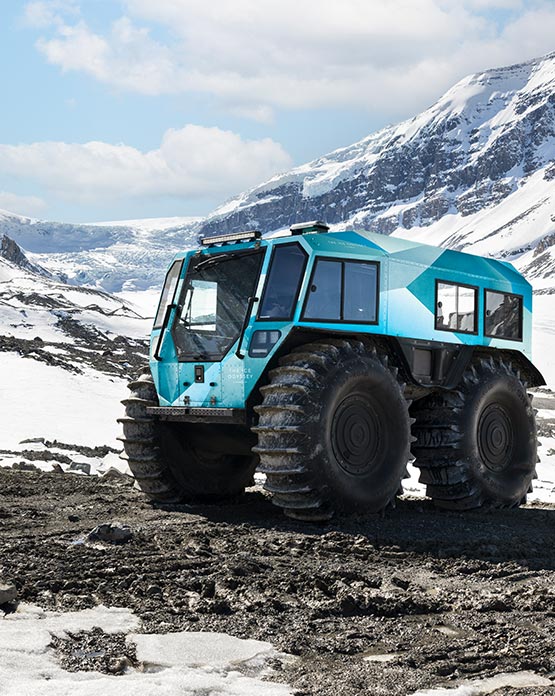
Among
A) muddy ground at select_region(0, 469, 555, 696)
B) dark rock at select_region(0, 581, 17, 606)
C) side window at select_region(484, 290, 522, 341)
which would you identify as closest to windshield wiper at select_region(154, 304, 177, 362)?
muddy ground at select_region(0, 469, 555, 696)

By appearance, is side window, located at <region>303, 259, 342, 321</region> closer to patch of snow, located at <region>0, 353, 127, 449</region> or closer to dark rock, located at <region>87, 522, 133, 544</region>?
dark rock, located at <region>87, 522, 133, 544</region>

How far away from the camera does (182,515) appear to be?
8.99 m

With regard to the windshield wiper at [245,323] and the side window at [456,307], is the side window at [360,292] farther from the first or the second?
the side window at [456,307]

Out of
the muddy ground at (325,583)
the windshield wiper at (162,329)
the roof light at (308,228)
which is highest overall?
the roof light at (308,228)

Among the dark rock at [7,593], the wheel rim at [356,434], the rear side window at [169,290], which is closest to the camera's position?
the dark rock at [7,593]

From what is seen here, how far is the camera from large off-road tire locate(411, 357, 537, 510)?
10539mm

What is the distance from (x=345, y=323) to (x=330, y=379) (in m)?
0.90

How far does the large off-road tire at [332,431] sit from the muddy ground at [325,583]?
31cm

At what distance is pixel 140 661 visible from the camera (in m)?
4.32

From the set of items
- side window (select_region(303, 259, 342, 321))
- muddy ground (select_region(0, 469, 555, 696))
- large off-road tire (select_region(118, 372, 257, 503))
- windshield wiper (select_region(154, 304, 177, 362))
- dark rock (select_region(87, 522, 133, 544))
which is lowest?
muddy ground (select_region(0, 469, 555, 696))

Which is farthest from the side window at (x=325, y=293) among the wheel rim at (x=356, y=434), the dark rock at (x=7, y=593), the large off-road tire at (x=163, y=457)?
the dark rock at (x=7, y=593)

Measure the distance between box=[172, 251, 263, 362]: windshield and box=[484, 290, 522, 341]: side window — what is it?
3.64m

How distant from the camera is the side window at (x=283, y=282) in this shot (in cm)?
885

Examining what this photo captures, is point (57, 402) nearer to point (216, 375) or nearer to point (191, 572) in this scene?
point (216, 375)
